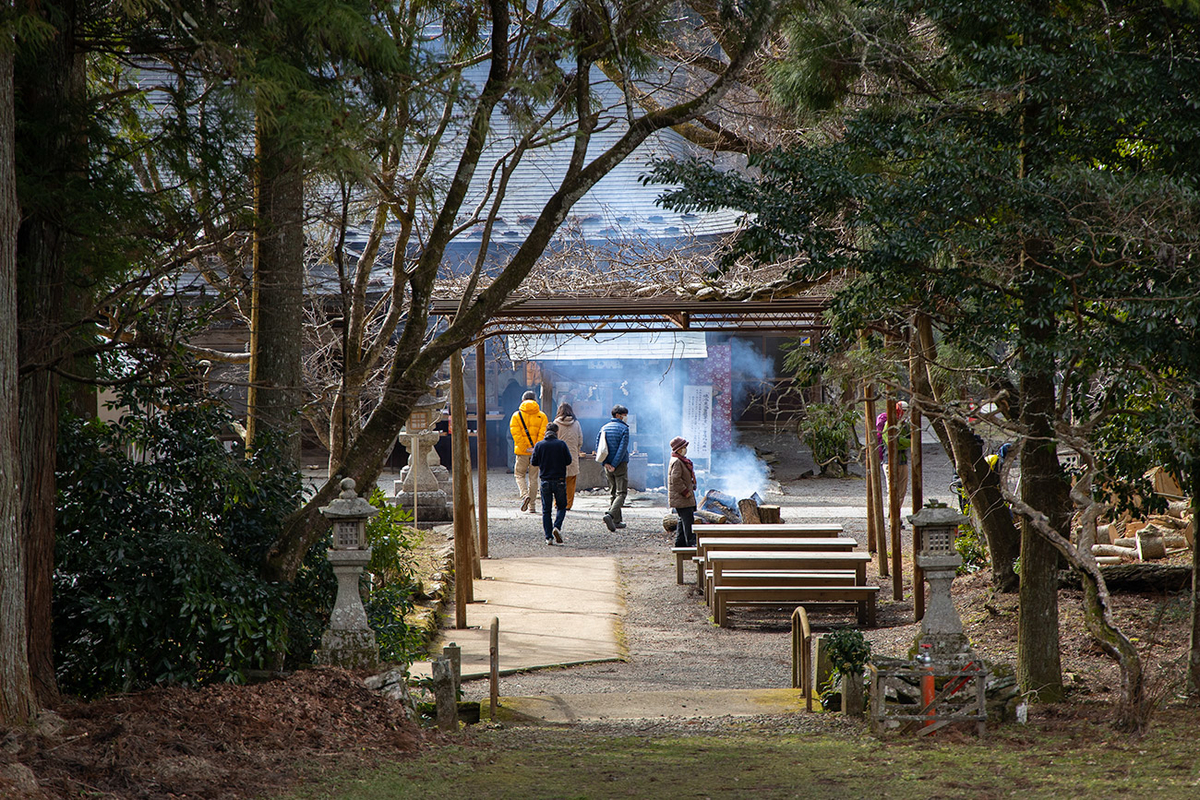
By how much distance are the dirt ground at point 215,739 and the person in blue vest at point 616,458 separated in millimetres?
8334

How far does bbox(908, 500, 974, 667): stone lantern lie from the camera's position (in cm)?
598

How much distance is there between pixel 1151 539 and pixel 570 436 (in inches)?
347

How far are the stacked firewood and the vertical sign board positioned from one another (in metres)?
7.91

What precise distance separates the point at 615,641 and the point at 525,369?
449 inches

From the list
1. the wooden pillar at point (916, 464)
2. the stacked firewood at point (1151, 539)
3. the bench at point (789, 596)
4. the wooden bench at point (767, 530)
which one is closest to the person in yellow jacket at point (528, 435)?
the wooden bench at point (767, 530)

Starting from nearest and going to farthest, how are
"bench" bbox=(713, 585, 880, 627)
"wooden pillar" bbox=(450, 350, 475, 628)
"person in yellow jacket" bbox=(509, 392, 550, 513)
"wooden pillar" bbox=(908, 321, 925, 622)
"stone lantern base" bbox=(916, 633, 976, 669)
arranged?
"stone lantern base" bbox=(916, 633, 976, 669), "wooden pillar" bbox=(908, 321, 925, 622), "wooden pillar" bbox=(450, 350, 475, 628), "bench" bbox=(713, 585, 880, 627), "person in yellow jacket" bbox=(509, 392, 550, 513)

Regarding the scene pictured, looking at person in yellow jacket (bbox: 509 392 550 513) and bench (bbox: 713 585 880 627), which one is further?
person in yellow jacket (bbox: 509 392 550 513)

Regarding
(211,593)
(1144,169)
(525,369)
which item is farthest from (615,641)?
(525,369)

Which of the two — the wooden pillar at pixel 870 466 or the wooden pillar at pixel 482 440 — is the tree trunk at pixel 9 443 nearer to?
the wooden pillar at pixel 870 466

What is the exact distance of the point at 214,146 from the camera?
5.36 metres

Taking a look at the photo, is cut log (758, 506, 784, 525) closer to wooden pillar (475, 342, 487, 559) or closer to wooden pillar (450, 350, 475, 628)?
wooden pillar (475, 342, 487, 559)

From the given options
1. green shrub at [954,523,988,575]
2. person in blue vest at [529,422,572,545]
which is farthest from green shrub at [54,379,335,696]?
green shrub at [954,523,988,575]

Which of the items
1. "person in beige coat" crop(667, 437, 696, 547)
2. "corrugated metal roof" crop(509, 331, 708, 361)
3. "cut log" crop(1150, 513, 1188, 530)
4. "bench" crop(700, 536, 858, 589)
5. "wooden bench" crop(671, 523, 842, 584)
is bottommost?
"bench" crop(700, 536, 858, 589)

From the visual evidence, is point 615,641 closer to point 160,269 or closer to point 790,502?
point 160,269
